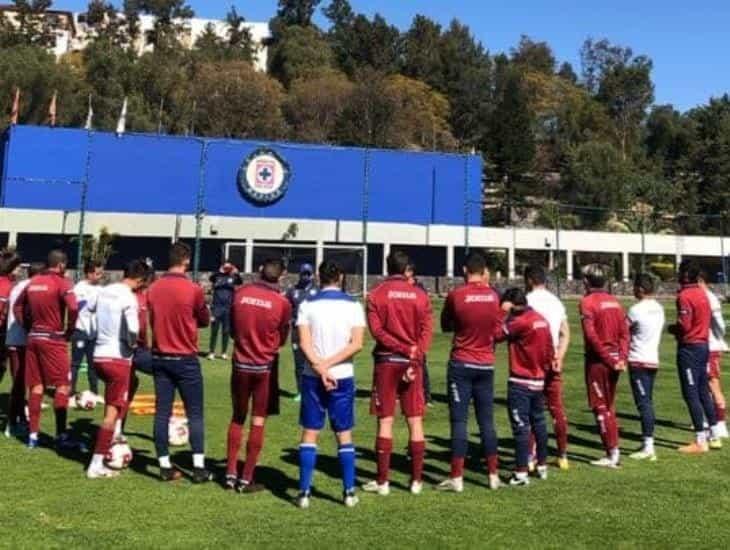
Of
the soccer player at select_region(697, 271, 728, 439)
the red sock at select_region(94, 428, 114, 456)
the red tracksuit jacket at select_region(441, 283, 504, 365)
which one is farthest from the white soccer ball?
the soccer player at select_region(697, 271, 728, 439)

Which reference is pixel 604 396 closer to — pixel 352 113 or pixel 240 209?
pixel 240 209

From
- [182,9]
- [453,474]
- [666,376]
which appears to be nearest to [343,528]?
[453,474]

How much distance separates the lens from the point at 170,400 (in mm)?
7871

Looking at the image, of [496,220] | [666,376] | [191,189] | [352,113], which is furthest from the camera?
[352,113]

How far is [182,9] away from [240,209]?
85146 millimetres

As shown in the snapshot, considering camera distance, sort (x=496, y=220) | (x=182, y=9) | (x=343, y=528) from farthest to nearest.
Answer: (x=182, y=9)
(x=496, y=220)
(x=343, y=528)

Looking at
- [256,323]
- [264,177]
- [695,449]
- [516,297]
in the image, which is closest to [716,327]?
[695,449]

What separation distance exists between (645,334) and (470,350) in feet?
8.46

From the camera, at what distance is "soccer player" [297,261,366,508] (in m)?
7.11

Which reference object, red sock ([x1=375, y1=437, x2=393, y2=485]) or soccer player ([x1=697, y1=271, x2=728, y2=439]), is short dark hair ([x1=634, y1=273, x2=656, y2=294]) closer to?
soccer player ([x1=697, y1=271, x2=728, y2=439])

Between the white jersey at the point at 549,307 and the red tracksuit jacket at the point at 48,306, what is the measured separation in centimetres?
473

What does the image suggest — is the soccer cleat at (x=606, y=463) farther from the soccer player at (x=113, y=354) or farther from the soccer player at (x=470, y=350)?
the soccer player at (x=113, y=354)

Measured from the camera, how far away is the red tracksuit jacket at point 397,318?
24.6ft

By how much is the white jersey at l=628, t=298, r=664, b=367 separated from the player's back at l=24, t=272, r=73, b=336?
19.6 feet
